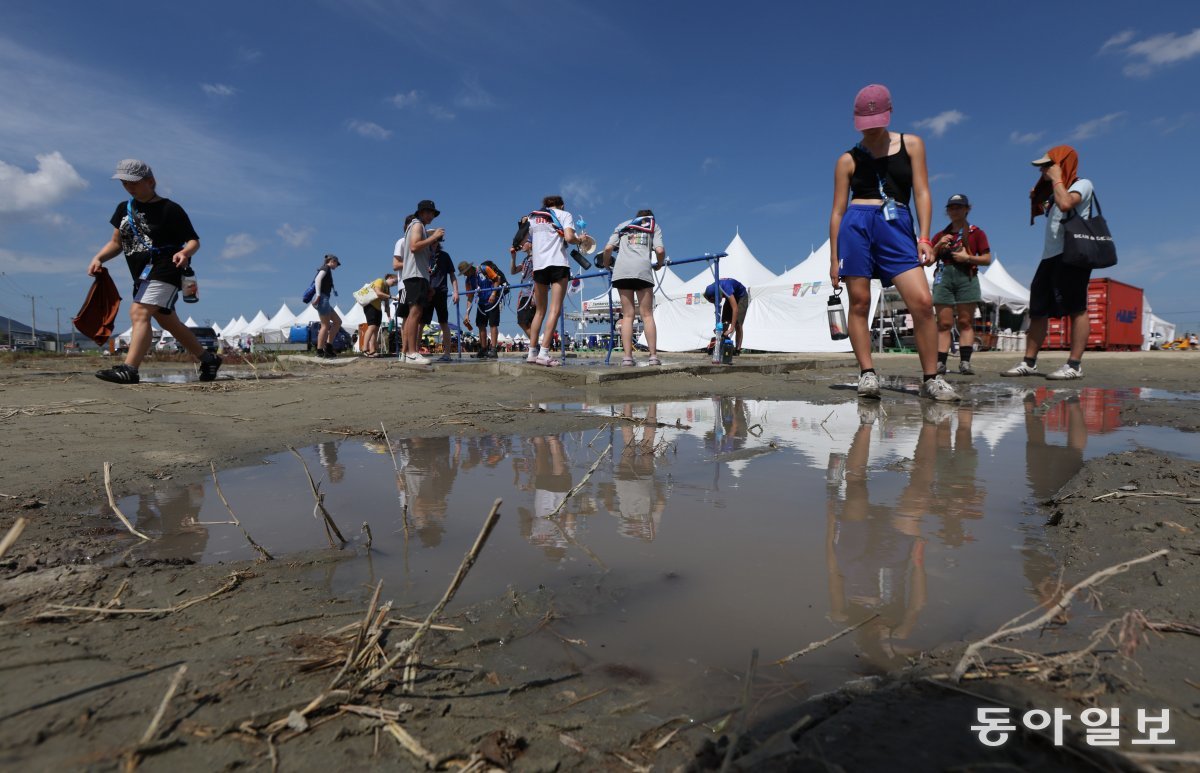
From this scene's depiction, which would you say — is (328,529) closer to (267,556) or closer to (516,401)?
(267,556)

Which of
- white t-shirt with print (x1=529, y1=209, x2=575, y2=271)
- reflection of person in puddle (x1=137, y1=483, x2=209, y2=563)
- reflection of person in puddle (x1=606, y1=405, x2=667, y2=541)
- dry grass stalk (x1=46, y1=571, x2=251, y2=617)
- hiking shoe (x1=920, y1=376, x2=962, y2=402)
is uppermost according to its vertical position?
white t-shirt with print (x1=529, y1=209, x2=575, y2=271)

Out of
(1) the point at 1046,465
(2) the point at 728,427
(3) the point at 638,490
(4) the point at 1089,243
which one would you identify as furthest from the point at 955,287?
(3) the point at 638,490

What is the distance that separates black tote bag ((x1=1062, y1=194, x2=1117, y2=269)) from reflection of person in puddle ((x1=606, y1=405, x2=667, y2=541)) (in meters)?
4.84

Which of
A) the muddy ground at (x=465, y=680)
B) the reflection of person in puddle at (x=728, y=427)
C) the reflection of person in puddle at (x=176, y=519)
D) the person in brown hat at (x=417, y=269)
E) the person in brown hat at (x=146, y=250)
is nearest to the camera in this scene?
the muddy ground at (x=465, y=680)

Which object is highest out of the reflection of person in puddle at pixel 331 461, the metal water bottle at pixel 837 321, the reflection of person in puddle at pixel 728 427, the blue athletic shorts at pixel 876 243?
the blue athletic shorts at pixel 876 243

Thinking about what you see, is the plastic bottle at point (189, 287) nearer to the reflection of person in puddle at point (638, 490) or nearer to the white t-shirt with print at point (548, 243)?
the white t-shirt with print at point (548, 243)

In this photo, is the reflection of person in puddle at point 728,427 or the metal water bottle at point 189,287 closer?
the reflection of person in puddle at point 728,427

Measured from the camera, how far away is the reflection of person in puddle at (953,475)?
150cm

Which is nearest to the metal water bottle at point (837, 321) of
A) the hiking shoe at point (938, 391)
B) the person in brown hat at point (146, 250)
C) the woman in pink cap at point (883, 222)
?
the woman in pink cap at point (883, 222)

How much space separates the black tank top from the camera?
4234 mm

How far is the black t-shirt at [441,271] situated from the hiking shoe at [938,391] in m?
5.77

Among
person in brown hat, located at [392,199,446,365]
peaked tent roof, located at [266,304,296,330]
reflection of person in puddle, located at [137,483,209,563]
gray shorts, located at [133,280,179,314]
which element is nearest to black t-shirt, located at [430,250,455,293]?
person in brown hat, located at [392,199,446,365]

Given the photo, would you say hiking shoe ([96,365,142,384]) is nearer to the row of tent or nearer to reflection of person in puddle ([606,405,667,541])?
reflection of person in puddle ([606,405,667,541])

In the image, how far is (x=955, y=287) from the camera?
6.86 m
